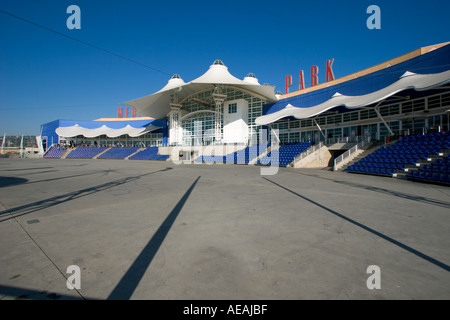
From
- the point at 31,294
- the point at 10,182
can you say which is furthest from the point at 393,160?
the point at 10,182

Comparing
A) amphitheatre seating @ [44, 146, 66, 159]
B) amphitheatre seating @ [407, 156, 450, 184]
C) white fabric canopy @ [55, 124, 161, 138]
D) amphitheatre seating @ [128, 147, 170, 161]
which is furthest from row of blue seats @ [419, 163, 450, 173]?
amphitheatre seating @ [44, 146, 66, 159]

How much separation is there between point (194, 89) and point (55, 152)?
143 feet

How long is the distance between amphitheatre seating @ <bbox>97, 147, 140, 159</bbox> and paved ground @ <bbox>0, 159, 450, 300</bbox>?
46.4 meters

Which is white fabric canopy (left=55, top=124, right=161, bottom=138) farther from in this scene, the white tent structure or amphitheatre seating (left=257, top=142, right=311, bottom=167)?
amphitheatre seating (left=257, top=142, right=311, bottom=167)

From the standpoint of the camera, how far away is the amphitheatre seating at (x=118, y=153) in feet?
163

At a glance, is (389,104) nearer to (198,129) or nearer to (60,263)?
(60,263)

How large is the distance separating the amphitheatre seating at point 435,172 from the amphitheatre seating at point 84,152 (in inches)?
2309

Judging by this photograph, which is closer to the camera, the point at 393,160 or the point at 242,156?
the point at 393,160

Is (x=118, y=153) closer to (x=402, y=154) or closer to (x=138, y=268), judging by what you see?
(x=402, y=154)

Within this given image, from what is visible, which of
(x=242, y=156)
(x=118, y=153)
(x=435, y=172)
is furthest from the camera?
(x=118, y=153)

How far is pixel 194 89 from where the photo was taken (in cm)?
3956

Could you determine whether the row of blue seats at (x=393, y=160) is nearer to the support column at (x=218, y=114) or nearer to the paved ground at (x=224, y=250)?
the paved ground at (x=224, y=250)

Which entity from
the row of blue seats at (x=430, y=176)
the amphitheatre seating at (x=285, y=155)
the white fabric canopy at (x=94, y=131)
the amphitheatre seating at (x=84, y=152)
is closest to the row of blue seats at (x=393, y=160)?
the row of blue seats at (x=430, y=176)

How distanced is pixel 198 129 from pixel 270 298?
136 feet
